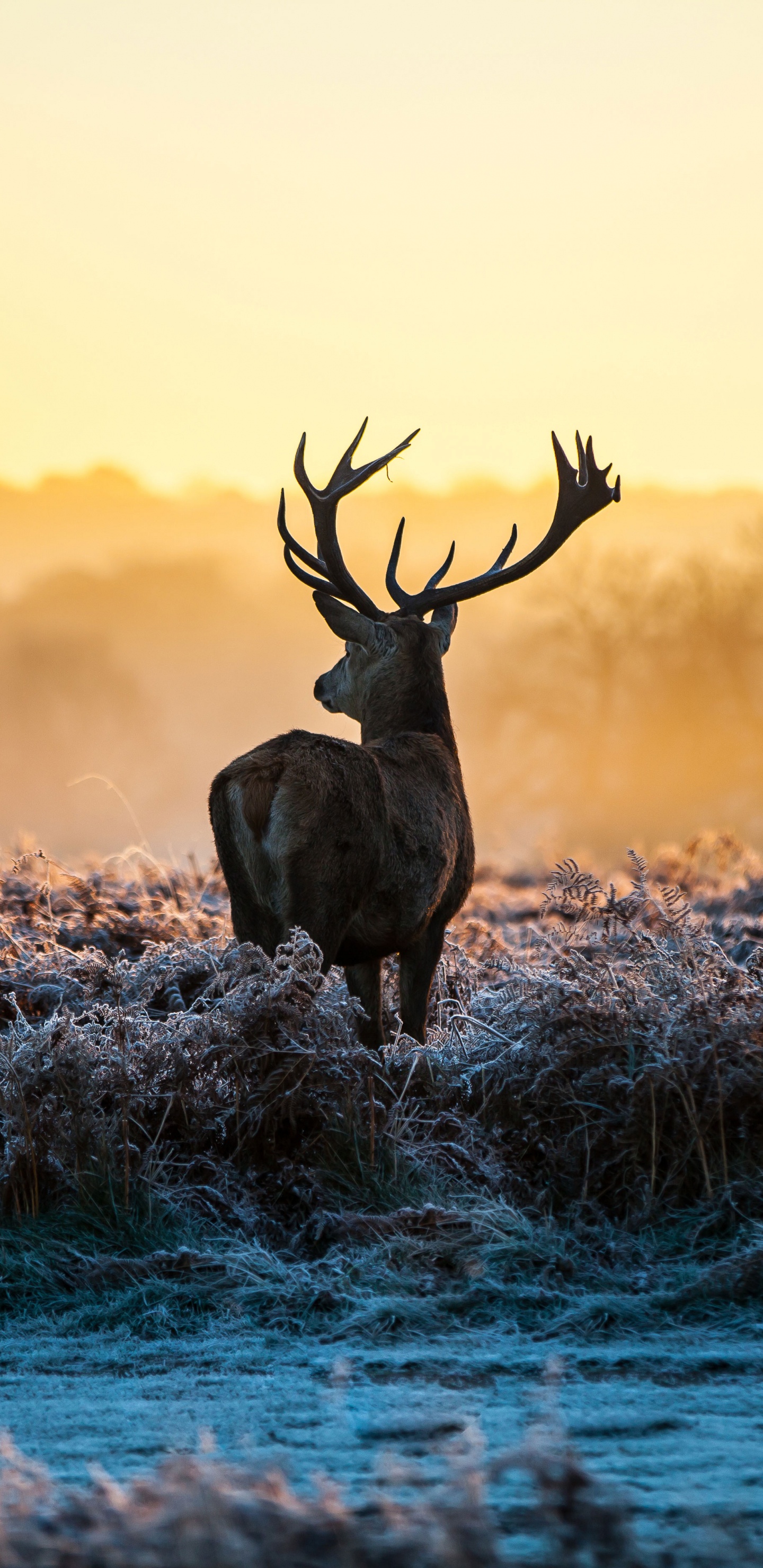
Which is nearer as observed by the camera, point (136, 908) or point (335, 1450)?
point (335, 1450)

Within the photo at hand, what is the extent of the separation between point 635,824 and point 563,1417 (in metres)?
43.1

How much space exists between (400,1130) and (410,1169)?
0.57 feet

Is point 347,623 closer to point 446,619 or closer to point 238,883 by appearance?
point 446,619

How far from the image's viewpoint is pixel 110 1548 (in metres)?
2.73

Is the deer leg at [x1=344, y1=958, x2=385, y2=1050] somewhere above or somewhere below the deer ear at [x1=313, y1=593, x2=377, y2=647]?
below

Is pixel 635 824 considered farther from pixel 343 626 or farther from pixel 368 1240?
pixel 368 1240

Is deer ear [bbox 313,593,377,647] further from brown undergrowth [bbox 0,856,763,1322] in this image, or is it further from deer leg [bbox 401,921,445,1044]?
brown undergrowth [bbox 0,856,763,1322]

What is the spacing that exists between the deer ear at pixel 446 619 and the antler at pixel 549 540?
88mm

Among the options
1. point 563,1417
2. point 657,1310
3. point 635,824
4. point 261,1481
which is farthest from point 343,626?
point 635,824

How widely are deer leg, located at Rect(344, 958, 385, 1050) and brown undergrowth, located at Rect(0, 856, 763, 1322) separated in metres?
1.19

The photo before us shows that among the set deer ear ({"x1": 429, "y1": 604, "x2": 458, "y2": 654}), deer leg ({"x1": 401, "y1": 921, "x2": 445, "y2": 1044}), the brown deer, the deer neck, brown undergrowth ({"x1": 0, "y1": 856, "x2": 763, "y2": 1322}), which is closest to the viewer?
brown undergrowth ({"x1": 0, "y1": 856, "x2": 763, "y2": 1322})

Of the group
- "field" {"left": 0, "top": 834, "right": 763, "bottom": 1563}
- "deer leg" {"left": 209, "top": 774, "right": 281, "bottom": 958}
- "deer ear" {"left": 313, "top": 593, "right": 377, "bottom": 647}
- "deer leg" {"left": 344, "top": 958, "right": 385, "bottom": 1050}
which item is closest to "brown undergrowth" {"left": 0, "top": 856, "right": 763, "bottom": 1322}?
"field" {"left": 0, "top": 834, "right": 763, "bottom": 1563}

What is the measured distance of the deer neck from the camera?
9141mm

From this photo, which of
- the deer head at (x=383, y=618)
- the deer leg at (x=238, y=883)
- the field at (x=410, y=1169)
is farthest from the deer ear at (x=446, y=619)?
the deer leg at (x=238, y=883)
